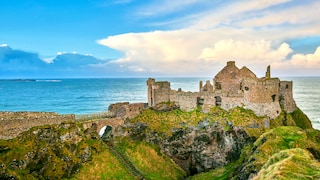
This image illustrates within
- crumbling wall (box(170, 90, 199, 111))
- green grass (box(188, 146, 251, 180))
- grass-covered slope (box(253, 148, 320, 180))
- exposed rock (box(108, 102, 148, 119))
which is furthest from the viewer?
crumbling wall (box(170, 90, 199, 111))

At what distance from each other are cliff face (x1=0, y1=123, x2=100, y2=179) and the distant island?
0.29 ft

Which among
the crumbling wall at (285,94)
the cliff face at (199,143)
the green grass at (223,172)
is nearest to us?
the green grass at (223,172)

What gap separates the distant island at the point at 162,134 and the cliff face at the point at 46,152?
90 mm

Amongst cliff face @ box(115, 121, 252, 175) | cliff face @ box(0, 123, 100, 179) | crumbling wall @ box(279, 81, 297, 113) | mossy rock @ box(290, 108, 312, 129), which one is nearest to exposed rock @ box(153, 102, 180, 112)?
cliff face @ box(115, 121, 252, 175)

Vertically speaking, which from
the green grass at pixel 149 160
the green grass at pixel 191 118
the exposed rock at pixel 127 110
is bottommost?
the green grass at pixel 149 160

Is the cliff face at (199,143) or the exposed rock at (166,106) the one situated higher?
the exposed rock at (166,106)

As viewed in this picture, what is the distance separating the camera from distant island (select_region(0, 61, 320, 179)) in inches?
1203

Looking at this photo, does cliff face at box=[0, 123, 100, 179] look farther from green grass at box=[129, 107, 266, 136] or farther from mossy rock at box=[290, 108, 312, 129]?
mossy rock at box=[290, 108, 312, 129]

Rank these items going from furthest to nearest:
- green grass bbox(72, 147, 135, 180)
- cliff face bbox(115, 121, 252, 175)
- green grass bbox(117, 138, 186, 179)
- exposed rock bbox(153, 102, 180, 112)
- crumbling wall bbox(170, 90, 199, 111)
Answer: exposed rock bbox(153, 102, 180, 112), crumbling wall bbox(170, 90, 199, 111), cliff face bbox(115, 121, 252, 175), green grass bbox(117, 138, 186, 179), green grass bbox(72, 147, 135, 180)

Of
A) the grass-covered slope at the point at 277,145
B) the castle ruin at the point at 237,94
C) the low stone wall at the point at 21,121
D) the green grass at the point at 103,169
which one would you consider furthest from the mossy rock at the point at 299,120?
the low stone wall at the point at 21,121

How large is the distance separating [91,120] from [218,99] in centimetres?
Answer: 1715

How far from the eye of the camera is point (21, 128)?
31594 mm

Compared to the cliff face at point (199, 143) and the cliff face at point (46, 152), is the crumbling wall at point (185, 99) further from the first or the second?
the cliff face at point (46, 152)

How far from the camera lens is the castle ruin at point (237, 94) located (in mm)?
38344
